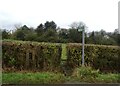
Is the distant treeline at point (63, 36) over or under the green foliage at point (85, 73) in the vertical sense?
over

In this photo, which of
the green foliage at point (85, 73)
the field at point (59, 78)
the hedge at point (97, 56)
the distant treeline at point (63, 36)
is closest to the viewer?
the field at point (59, 78)

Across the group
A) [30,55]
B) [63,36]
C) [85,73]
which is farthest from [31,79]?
[63,36]

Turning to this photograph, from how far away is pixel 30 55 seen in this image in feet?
34.7

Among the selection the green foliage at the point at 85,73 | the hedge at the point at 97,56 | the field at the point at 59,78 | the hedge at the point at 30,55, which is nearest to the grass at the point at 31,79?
the field at the point at 59,78

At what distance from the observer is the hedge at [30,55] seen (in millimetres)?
10234

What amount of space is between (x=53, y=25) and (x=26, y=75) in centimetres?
890

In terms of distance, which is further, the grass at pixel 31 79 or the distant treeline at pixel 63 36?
the distant treeline at pixel 63 36

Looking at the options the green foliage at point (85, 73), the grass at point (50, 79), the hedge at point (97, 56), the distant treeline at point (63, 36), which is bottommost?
the grass at point (50, 79)

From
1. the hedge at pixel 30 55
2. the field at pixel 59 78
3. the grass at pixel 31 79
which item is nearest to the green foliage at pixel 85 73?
the field at pixel 59 78

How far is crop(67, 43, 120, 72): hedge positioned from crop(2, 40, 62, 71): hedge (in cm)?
68

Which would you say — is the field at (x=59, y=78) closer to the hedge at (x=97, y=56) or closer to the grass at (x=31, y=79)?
the grass at (x=31, y=79)

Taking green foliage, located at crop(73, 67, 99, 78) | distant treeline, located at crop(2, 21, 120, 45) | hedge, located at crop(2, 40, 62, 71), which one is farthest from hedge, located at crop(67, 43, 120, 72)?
green foliage, located at crop(73, 67, 99, 78)

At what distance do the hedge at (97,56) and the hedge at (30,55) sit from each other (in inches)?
26.8

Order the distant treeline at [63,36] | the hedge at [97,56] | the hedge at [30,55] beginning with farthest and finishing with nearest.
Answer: the distant treeline at [63,36] < the hedge at [97,56] < the hedge at [30,55]
